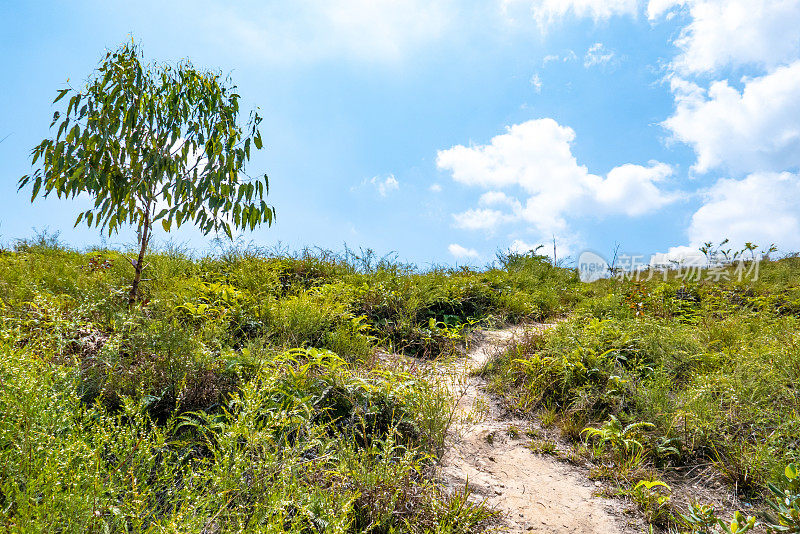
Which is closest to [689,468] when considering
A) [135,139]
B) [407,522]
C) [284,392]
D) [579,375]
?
[579,375]

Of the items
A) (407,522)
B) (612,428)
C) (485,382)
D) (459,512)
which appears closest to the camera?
(407,522)

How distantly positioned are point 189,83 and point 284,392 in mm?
3085

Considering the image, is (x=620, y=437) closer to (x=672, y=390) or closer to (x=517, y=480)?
(x=517, y=480)

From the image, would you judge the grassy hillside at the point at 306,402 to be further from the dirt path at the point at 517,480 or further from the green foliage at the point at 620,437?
the dirt path at the point at 517,480

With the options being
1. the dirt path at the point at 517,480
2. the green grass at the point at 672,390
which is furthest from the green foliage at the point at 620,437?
the dirt path at the point at 517,480

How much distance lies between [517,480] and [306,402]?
1.62 meters

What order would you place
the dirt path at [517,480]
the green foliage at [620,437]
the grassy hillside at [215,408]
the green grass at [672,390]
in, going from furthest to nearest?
the green foliage at [620,437] < the green grass at [672,390] < the dirt path at [517,480] < the grassy hillside at [215,408]

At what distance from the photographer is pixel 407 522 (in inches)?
91.5

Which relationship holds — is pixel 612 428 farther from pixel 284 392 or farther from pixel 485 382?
pixel 284 392

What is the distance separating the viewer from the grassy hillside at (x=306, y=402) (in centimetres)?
202

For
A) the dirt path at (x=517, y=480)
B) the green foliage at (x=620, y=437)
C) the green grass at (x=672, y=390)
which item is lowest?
the dirt path at (x=517, y=480)

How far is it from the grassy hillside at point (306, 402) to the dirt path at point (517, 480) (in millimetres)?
198

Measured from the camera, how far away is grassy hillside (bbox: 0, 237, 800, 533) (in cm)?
202

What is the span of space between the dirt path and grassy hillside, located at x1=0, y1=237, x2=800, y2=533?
198 mm
